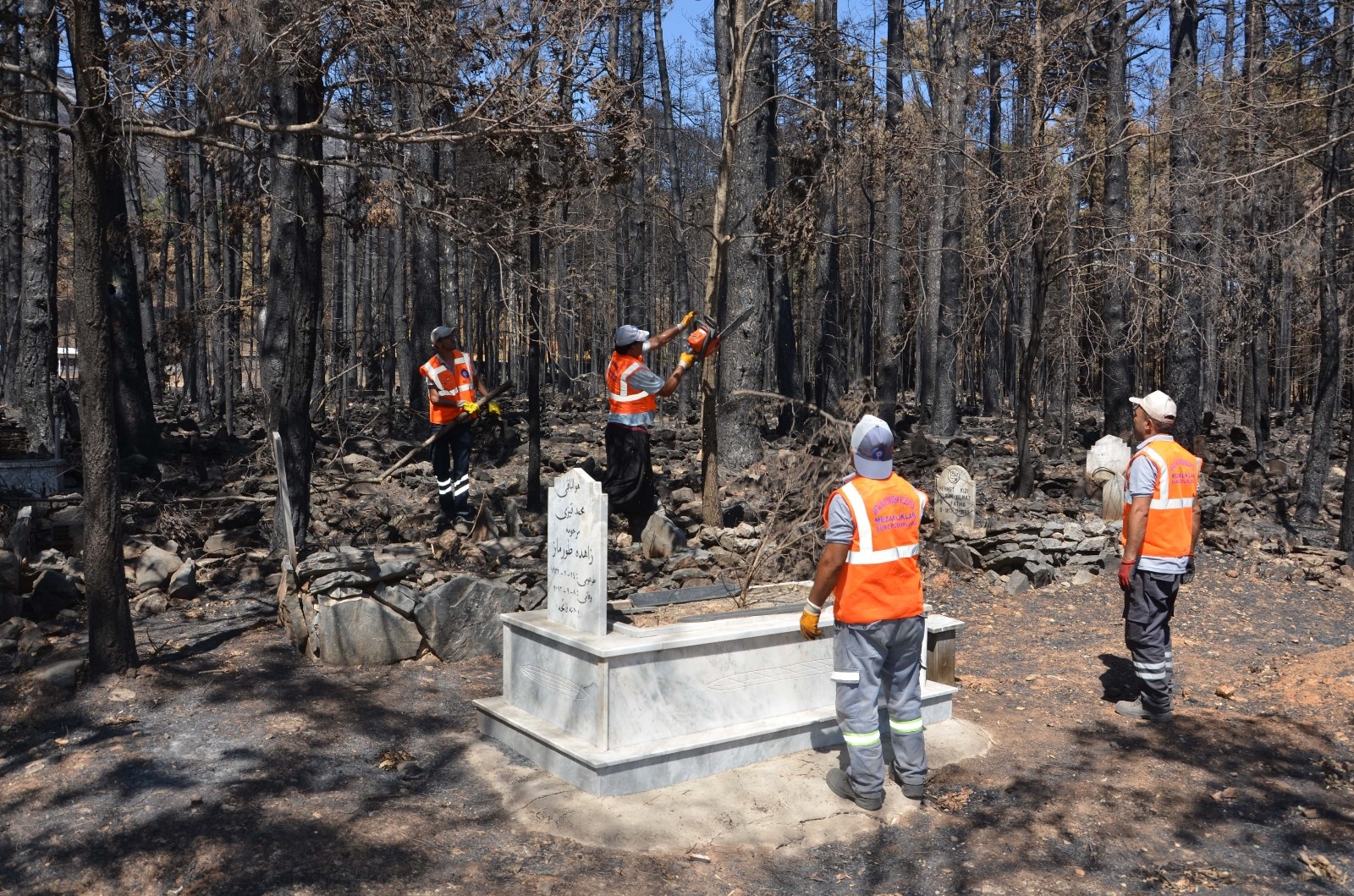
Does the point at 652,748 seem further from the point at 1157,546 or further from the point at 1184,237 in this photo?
the point at 1184,237

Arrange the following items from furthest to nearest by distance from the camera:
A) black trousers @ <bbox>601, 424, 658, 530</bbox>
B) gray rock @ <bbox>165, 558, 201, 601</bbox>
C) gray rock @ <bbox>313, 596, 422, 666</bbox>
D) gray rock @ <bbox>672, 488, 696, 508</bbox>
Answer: gray rock @ <bbox>672, 488, 696, 508</bbox>, black trousers @ <bbox>601, 424, 658, 530</bbox>, gray rock @ <bbox>165, 558, 201, 601</bbox>, gray rock @ <bbox>313, 596, 422, 666</bbox>

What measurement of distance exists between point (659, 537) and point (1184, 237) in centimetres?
790

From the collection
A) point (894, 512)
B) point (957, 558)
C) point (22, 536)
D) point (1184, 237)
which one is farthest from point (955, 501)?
point (22, 536)

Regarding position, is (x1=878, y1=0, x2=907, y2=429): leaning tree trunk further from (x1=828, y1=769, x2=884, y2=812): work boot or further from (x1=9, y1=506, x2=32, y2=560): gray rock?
(x1=9, y1=506, x2=32, y2=560): gray rock

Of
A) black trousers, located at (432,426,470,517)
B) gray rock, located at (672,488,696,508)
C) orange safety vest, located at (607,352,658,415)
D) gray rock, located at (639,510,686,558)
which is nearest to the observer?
orange safety vest, located at (607,352,658,415)

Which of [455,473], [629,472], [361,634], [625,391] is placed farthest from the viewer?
[455,473]

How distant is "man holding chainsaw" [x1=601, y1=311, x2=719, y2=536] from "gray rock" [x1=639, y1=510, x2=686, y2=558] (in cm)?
10

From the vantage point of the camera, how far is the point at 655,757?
5.53 metres

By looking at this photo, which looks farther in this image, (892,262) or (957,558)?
(892,262)

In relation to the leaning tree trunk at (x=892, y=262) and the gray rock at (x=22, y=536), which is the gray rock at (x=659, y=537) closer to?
the gray rock at (x=22, y=536)

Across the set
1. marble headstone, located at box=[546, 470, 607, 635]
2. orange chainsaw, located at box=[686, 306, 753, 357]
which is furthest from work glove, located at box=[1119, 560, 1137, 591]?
orange chainsaw, located at box=[686, 306, 753, 357]

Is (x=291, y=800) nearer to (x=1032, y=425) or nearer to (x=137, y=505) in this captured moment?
(x=137, y=505)

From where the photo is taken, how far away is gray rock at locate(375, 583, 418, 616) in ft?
24.9

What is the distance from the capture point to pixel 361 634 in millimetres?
7445
